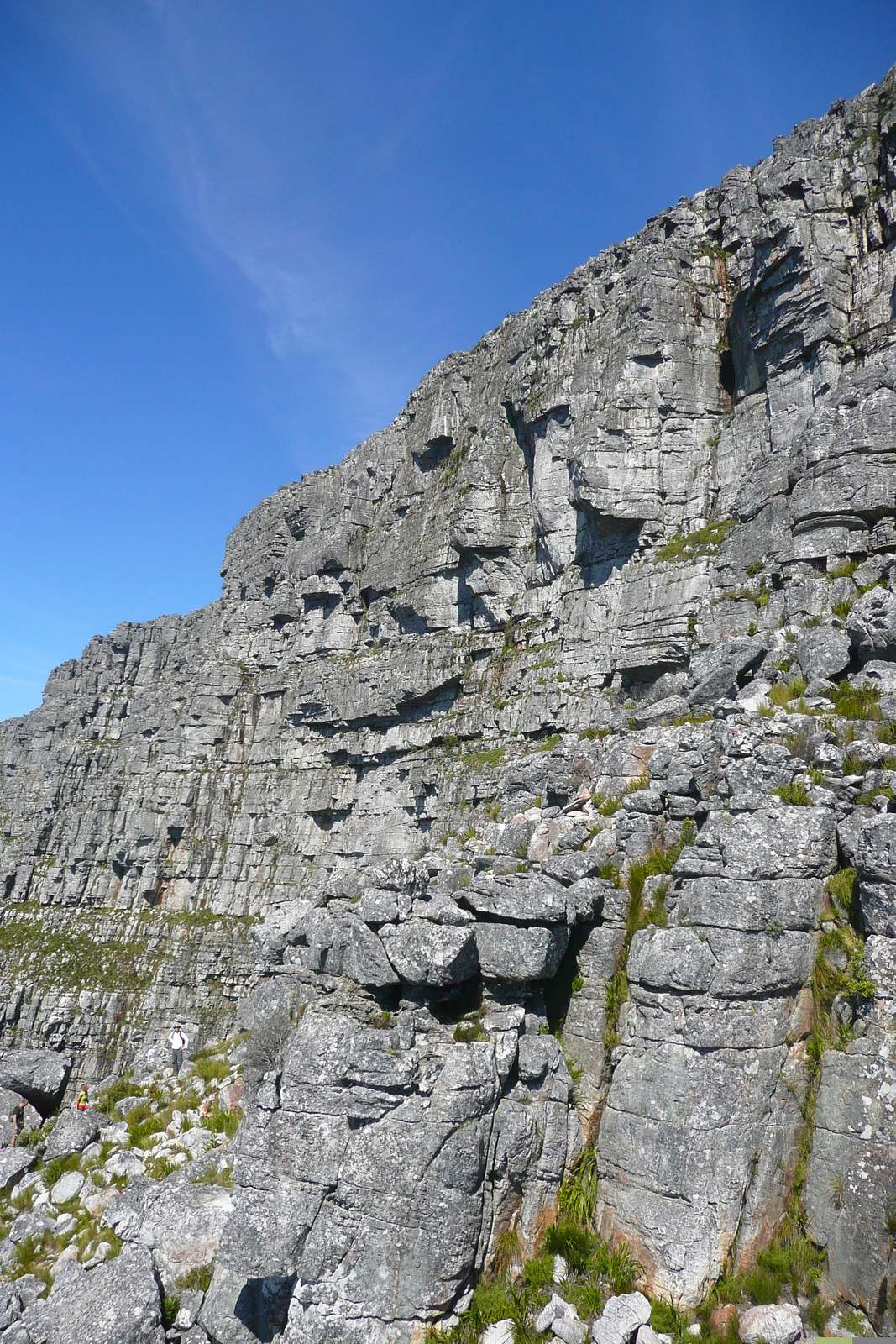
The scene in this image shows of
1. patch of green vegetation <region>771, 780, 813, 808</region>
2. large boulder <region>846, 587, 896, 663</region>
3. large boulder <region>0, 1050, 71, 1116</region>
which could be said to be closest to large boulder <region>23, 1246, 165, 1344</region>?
large boulder <region>0, 1050, 71, 1116</region>

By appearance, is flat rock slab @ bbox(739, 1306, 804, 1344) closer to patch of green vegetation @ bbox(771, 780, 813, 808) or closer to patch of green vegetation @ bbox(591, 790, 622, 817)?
patch of green vegetation @ bbox(771, 780, 813, 808)

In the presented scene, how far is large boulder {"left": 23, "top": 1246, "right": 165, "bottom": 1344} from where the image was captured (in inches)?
342

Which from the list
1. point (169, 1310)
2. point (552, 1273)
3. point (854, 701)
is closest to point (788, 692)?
point (854, 701)

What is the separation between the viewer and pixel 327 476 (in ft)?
193

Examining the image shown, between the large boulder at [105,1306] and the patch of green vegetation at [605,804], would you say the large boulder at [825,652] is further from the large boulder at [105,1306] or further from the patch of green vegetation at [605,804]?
the large boulder at [105,1306]

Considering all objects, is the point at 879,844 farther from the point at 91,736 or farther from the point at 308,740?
the point at 91,736

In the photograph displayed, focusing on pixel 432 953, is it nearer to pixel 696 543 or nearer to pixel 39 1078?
pixel 39 1078

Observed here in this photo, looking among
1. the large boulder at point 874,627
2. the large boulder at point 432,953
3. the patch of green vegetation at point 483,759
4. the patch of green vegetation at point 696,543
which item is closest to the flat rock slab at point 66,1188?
the large boulder at point 432,953

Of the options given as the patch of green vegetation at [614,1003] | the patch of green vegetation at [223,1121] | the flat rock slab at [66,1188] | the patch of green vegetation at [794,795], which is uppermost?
the patch of green vegetation at [794,795]

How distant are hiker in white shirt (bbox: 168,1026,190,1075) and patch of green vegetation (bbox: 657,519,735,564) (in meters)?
21.9

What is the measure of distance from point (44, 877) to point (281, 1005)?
2136 inches

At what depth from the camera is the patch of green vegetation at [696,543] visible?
90.5 feet

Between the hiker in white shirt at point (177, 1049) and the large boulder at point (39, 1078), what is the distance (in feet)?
8.24

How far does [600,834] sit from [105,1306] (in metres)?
8.43
